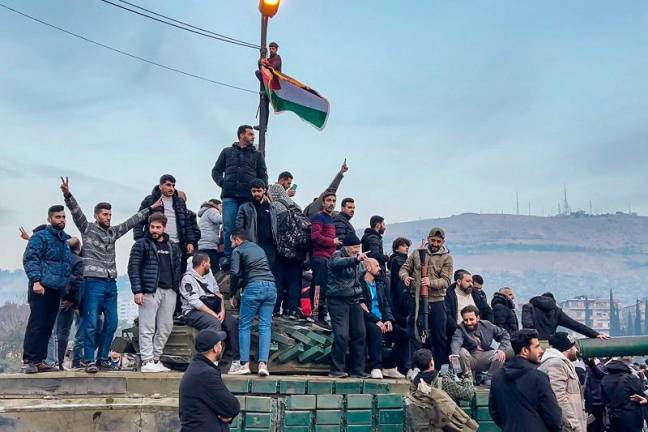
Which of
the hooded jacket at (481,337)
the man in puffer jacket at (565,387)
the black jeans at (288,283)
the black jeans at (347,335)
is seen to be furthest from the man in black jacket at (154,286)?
the man in puffer jacket at (565,387)

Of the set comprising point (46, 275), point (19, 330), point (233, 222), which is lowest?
point (19, 330)

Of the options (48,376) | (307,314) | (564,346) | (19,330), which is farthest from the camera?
(19,330)

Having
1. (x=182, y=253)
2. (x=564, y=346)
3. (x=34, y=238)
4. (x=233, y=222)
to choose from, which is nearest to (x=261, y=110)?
(x=233, y=222)

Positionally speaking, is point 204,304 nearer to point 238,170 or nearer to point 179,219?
point 179,219

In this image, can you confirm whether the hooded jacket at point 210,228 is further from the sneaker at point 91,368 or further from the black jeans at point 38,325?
the sneaker at point 91,368

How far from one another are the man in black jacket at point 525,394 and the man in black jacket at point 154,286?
5.04m

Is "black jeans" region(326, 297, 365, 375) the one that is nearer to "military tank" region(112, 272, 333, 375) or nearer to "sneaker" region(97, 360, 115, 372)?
"military tank" region(112, 272, 333, 375)

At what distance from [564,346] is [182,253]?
6.32 metres

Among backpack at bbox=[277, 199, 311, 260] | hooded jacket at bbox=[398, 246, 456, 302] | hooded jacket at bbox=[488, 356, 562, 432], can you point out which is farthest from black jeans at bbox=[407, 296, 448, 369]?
hooded jacket at bbox=[488, 356, 562, 432]

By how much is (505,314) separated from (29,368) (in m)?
8.50

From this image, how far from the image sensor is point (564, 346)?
9203 millimetres

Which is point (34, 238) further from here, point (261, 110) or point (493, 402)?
point (493, 402)

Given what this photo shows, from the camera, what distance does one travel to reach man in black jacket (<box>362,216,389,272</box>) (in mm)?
13453

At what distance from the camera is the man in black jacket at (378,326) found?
1202cm
